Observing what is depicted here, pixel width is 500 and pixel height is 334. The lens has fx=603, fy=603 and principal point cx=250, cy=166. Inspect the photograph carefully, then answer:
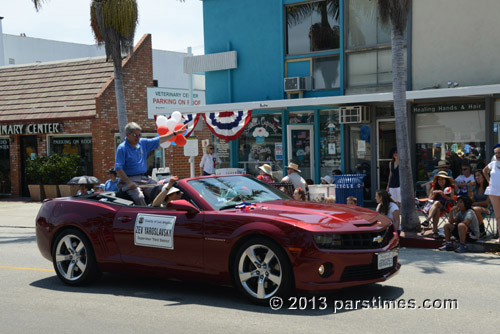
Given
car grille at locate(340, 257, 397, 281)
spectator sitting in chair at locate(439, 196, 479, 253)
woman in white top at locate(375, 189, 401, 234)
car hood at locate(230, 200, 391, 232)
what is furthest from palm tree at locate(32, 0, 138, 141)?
car grille at locate(340, 257, 397, 281)

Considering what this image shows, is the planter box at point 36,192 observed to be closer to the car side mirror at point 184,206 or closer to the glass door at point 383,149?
the glass door at point 383,149

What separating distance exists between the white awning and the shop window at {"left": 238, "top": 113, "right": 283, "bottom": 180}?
914 millimetres

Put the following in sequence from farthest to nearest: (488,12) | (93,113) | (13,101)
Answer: (13,101)
(93,113)
(488,12)

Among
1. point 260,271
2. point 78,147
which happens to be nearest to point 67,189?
point 78,147

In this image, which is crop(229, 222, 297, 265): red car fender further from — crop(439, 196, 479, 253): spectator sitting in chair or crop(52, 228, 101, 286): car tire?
crop(439, 196, 479, 253): spectator sitting in chair

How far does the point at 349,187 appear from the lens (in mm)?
13586

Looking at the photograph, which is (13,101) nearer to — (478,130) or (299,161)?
(299,161)

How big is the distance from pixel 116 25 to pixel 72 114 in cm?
841

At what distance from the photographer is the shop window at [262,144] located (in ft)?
59.2

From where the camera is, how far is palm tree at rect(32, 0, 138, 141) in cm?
1543

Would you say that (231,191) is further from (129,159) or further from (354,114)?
(354,114)

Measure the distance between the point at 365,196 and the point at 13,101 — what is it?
16.3m

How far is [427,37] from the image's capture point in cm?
1537

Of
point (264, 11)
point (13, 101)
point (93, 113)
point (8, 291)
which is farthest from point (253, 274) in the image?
point (13, 101)
